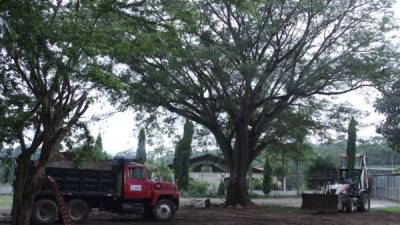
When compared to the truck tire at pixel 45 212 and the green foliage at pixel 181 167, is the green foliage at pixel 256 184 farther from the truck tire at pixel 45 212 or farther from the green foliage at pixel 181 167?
the truck tire at pixel 45 212

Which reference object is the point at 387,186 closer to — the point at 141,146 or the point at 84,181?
the point at 141,146


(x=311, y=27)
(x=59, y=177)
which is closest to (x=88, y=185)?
(x=59, y=177)

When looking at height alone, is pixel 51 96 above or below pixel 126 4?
below

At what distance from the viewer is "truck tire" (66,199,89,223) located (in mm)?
23672

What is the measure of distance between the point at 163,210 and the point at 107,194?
2780 mm

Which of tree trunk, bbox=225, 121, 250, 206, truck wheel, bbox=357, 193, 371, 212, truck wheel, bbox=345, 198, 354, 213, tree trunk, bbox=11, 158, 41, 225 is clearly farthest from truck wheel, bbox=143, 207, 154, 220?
truck wheel, bbox=357, 193, 371, 212

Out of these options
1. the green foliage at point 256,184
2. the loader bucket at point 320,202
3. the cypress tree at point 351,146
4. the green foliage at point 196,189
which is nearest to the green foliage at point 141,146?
the green foliage at point 196,189

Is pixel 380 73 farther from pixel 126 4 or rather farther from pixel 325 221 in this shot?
pixel 126 4

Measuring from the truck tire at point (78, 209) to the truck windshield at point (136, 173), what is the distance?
2.47m

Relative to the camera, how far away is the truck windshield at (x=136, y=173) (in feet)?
83.0

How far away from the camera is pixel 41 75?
13.5m

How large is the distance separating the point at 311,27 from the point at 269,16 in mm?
3102

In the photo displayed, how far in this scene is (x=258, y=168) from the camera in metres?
77.1

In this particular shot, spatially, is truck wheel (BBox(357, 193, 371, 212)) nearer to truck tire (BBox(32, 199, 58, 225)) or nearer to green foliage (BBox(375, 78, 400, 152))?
green foliage (BBox(375, 78, 400, 152))
